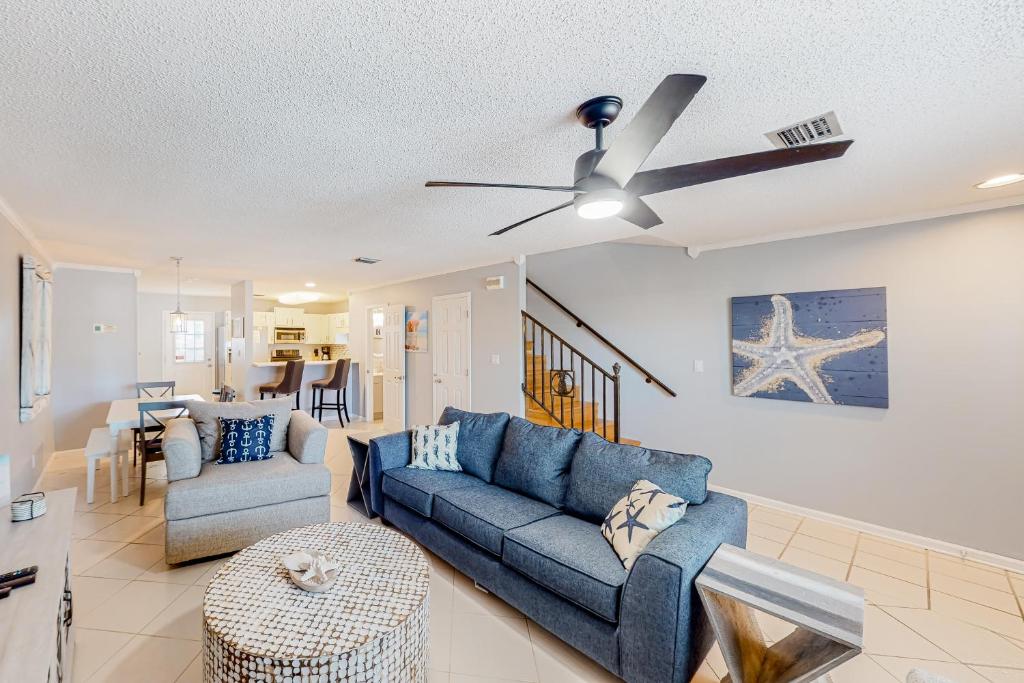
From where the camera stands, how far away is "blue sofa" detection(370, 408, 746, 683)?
170cm

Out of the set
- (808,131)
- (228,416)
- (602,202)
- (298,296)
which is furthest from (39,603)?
(298,296)

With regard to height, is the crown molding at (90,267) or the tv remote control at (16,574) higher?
the crown molding at (90,267)

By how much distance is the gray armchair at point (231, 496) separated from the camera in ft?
8.94

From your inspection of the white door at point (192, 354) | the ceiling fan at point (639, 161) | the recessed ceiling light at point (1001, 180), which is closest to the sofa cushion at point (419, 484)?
the ceiling fan at point (639, 161)

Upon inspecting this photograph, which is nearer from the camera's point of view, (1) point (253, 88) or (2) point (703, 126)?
(1) point (253, 88)

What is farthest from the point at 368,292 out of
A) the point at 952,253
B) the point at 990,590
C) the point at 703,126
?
the point at 990,590

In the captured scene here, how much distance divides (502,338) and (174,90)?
3.84m

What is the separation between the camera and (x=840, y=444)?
361 centimetres

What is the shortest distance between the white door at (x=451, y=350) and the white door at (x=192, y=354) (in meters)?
5.94

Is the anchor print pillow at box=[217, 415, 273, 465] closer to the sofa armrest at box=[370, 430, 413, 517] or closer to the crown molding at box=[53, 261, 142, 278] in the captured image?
the sofa armrest at box=[370, 430, 413, 517]

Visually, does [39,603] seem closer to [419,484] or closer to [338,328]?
[419,484]

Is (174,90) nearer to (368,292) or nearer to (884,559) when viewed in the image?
(884,559)

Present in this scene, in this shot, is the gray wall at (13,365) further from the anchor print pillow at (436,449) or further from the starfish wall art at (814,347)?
the starfish wall art at (814,347)

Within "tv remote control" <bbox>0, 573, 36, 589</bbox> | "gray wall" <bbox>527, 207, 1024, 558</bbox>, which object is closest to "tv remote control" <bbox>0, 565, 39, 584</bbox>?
"tv remote control" <bbox>0, 573, 36, 589</bbox>
